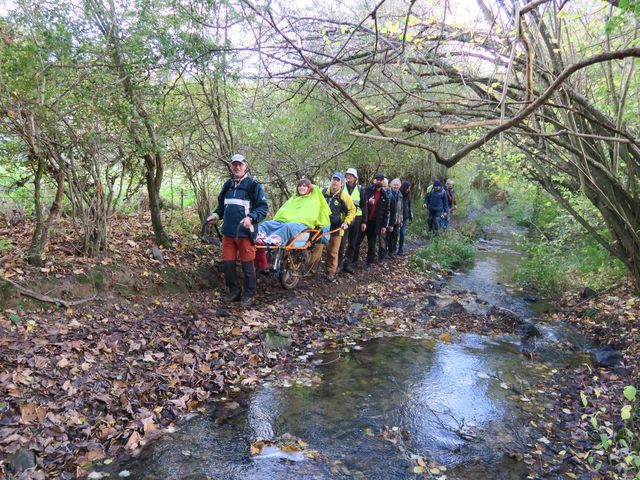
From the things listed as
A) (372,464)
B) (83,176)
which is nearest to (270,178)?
(83,176)

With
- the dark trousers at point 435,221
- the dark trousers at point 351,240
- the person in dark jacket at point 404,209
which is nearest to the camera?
the dark trousers at point 351,240

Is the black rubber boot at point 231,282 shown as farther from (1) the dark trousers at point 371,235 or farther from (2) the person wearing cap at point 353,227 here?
(1) the dark trousers at point 371,235

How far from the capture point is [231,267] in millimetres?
7082

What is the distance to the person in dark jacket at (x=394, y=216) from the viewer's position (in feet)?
38.4

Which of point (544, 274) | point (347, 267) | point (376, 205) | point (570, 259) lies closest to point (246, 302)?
point (347, 267)

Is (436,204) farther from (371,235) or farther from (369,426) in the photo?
(369,426)

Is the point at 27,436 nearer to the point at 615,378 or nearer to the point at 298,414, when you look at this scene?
the point at 298,414

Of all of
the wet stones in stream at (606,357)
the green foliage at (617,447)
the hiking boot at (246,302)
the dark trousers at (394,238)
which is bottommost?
the green foliage at (617,447)

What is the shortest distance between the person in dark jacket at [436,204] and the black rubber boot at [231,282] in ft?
A: 29.7

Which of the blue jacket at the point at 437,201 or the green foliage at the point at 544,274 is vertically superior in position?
Result: the blue jacket at the point at 437,201

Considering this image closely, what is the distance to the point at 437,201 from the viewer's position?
1479 centimetres

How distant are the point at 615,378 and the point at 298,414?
427cm

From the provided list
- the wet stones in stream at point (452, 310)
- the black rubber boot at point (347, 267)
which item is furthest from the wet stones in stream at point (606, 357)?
the black rubber boot at point (347, 267)

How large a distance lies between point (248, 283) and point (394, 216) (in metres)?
5.92
